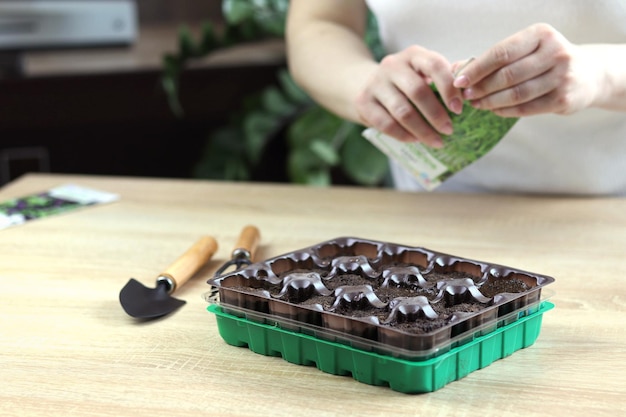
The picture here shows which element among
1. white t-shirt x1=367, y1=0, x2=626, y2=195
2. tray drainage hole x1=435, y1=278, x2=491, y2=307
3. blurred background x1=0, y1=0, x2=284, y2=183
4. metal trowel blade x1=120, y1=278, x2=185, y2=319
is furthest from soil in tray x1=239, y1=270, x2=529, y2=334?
blurred background x1=0, y1=0, x2=284, y2=183

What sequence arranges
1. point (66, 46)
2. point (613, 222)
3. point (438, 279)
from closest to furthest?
point (438, 279), point (613, 222), point (66, 46)

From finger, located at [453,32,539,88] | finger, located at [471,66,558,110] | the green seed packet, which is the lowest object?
the green seed packet

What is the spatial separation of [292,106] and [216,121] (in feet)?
1.27

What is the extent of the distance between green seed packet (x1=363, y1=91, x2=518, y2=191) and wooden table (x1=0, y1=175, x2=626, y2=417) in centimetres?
9

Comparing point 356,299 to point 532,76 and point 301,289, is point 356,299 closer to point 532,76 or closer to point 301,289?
point 301,289

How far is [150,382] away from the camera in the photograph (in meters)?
0.77

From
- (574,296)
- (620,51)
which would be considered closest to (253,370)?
(574,296)

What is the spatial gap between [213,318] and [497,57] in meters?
0.45

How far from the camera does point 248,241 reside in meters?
1.12

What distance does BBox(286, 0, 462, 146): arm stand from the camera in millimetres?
1098

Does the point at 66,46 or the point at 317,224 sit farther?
the point at 66,46

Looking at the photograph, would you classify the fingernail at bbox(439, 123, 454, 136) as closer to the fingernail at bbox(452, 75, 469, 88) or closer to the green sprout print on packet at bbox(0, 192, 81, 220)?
the fingernail at bbox(452, 75, 469, 88)

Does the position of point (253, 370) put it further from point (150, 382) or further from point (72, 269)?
point (72, 269)

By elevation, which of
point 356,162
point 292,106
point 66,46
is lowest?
point 356,162
